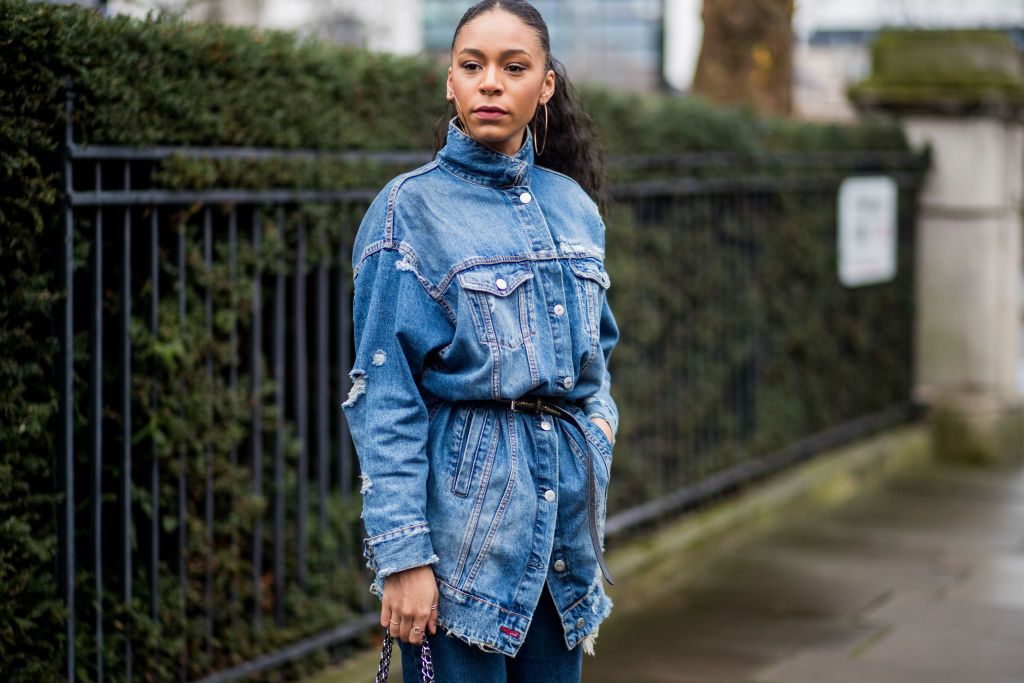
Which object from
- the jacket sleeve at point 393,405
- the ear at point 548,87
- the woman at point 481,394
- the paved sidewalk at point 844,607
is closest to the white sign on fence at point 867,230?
the paved sidewalk at point 844,607

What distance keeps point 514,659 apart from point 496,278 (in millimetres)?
775

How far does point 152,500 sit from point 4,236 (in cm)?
90

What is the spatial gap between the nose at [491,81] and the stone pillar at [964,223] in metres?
7.47

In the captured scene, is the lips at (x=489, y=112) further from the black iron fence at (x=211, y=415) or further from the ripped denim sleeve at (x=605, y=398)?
the black iron fence at (x=211, y=415)

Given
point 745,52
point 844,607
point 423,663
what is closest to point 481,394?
point 423,663

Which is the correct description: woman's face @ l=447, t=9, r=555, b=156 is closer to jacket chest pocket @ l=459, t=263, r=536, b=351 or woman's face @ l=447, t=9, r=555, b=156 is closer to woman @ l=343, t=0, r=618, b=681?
woman @ l=343, t=0, r=618, b=681

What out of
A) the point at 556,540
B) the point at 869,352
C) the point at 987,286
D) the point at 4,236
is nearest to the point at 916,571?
the point at 869,352

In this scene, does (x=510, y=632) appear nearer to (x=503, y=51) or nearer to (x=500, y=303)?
(x=500, y=303)

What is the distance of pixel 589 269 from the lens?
2.85m

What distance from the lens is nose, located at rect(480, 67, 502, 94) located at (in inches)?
105

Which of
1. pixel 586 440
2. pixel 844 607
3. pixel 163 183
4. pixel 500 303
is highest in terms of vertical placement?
pixel 163 183

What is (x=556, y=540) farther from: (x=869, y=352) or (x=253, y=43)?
(x=869, y=352)

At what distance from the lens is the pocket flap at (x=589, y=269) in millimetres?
2814

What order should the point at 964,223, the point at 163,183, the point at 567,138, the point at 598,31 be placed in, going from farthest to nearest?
the point at 598,31 → the point at 964,223 → the point at 163,183 → the point at 567,138
